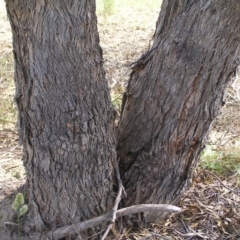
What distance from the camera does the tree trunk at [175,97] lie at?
187 centimetres

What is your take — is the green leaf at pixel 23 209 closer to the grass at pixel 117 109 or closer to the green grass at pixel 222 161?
the grass at pixel 117 109

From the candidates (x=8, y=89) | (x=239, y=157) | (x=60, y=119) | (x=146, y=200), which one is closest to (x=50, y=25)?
(x=60, y=119)

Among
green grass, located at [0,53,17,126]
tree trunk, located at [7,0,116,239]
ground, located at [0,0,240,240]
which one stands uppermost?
tree trunk, located at [7,0,116,239]

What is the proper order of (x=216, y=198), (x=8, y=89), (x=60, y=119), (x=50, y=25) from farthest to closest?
(x=8, y=89) < (x=216, y=198) < (x=60, y=119) < (x=50, y=25)

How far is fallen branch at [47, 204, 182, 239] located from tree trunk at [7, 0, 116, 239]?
0.04m

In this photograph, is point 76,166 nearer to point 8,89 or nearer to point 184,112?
point 184,112

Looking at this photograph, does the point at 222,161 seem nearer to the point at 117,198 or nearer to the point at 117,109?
the point at 117,109

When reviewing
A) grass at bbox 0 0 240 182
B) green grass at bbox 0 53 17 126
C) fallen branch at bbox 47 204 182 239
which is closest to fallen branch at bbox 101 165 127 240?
fallen branch at bbox 47 204 182 239

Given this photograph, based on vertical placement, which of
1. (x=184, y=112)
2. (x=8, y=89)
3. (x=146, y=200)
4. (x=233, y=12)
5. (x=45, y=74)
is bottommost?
(x=8, y=89)

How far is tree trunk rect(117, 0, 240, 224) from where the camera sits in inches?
73.7

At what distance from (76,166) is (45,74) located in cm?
38

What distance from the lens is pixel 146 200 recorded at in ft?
7.10

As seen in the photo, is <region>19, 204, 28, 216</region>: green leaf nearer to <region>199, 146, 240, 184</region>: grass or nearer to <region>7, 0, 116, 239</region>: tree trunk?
<region>7, 0, 116, 239</region>: tree trunk

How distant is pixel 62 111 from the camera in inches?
69.7
